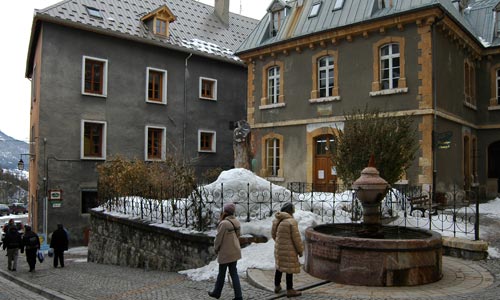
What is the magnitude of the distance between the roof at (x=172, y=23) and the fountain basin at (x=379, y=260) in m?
19.7

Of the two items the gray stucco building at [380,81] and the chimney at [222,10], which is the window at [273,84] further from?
the chimney at [222,10]

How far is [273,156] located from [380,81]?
6.67m

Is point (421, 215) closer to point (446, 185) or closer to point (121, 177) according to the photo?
point (446, 185)

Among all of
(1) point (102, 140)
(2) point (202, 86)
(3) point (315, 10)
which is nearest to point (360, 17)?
(3) point (315, 10)

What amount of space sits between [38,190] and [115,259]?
9679mm

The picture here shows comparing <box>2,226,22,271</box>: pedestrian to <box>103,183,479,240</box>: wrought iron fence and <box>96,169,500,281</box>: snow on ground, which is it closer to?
<box>103,183,479,240</box>: wrought iron fence

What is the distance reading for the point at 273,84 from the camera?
946 inches

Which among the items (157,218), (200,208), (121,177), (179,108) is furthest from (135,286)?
(179,108)

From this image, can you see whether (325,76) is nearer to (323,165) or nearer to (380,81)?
(380,81)

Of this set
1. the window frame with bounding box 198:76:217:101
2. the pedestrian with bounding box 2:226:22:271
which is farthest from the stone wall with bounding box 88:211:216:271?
the window frame with bounding box 198:76:217:101

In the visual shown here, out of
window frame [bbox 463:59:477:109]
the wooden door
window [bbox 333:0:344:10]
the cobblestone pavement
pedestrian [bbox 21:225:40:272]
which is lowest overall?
the cobblestone pavement

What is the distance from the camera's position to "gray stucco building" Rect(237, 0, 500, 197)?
1839cm

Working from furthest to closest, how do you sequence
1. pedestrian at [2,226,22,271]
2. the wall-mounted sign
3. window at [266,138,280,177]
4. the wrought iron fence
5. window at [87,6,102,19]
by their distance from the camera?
1. window at [87,6,102,19]
2. window at [266,138,280,177]
3. the wall-mounted sign
4. pedestrian at [2,226,22,271]
5. the wrought iron fence

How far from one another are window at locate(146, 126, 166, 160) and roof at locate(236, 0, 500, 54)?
6365mm
